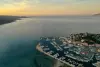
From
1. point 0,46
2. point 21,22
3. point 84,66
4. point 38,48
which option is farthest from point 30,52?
point 21,22

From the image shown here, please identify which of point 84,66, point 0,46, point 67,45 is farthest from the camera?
point 0,46

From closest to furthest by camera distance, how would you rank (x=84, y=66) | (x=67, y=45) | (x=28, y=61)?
(x=84, y=66) < (x=28, y=61) < (x=67, y=45)

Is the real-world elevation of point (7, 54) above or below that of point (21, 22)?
below

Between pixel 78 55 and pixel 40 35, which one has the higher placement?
pixel 40 35

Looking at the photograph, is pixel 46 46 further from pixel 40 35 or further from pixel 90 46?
pixel 90 46

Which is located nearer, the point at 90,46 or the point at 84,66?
the point at 84,66

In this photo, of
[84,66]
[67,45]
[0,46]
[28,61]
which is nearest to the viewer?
[84,66]

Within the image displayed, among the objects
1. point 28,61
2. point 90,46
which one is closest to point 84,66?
point 90,46

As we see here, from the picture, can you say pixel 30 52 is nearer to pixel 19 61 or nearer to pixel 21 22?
pixel 19 61

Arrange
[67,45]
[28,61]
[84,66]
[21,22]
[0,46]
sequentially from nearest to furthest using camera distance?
[84,66] → [28,61] → [67,45] → [0,46] → [21,22]
